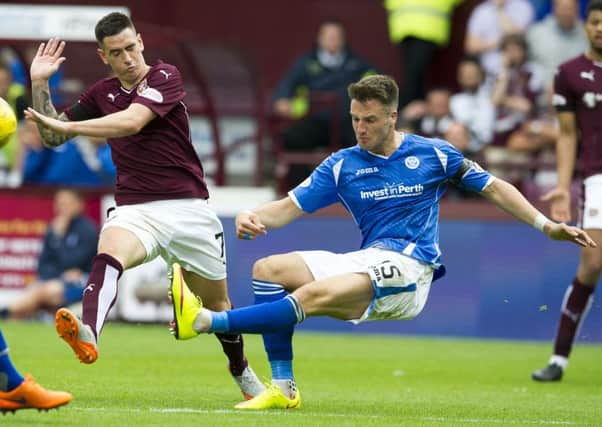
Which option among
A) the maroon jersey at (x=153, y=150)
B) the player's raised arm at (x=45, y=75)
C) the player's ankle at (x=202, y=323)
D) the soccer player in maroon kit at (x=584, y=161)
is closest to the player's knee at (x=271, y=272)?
the player's ankle at (x=202, y=323)

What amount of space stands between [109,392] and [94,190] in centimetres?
682

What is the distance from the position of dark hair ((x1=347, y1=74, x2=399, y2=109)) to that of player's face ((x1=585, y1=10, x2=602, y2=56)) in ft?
8.97

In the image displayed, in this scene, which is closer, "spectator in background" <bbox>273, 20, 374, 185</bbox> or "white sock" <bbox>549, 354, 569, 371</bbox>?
"white sock" <bbox>549, 354, 569, 371</bbox>

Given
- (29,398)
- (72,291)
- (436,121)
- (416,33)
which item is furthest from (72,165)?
(29,398)

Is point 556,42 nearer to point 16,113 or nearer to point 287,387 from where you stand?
point 16,113

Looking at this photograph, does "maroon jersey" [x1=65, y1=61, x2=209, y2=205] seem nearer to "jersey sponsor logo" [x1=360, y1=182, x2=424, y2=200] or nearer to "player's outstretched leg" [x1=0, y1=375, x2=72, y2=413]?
"jersey sponsor logo" [x1=360, y1=182, x2=424, y2=200]

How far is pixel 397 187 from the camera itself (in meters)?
8.34

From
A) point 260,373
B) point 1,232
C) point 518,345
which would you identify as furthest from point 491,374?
point 1,232

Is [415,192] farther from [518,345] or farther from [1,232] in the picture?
[1,232]

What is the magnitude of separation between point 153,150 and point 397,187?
156 cm

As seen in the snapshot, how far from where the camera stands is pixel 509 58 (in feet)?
52.0

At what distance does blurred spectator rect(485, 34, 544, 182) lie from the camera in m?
15.6

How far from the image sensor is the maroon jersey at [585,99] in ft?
35.0

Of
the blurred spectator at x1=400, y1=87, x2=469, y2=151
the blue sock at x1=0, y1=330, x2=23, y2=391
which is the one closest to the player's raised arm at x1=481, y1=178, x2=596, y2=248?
the blue sock at x1=0, y1=330, x2=23, y2=391
